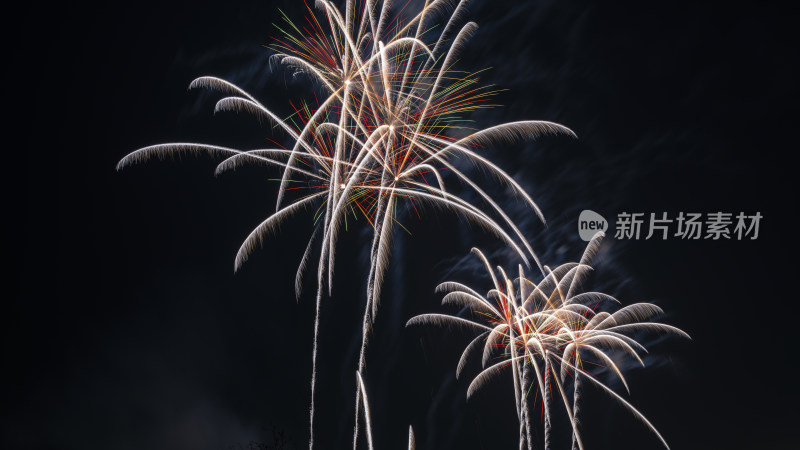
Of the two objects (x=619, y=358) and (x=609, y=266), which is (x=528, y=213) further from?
(x=619, y=358)

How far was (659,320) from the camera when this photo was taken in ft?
74.0

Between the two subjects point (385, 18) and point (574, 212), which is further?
point (574, 212)

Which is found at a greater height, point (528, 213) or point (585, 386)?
point (528, 213)

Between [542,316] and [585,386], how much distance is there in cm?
913

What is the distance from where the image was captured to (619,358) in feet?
79.7

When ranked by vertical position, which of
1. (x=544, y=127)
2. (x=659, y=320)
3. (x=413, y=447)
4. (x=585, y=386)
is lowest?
(x=413, y=447)

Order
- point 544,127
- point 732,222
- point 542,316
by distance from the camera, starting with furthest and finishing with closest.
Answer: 1. point 732,222
2. point 542,316
3. point 544,127

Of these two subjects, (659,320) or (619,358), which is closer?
(659,320)

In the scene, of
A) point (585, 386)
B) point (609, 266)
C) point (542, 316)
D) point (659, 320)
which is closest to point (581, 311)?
point (542, 316)

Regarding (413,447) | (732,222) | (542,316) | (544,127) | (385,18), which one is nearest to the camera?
(385,18)

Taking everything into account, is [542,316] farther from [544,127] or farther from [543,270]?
[544,127]

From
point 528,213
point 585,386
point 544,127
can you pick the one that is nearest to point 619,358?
point 585,386

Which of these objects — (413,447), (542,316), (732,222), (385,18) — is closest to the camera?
(385,18)

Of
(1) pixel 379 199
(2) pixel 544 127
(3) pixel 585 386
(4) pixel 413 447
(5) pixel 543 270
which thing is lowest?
(4) pixel 413 447
